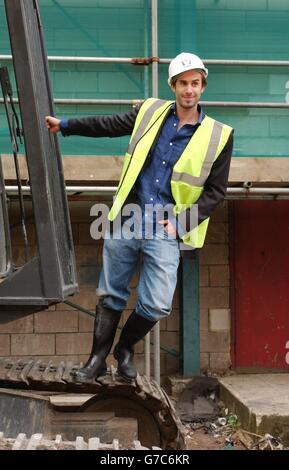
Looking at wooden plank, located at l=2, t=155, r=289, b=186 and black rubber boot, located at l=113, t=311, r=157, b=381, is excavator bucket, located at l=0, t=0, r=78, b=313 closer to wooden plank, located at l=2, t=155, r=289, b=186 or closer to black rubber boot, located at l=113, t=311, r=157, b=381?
black rubber boot, located at l=113, t=311, r=157, b=381

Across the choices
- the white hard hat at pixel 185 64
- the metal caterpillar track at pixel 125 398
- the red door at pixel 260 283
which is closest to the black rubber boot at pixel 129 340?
the metal caterpillar track at pixel 125 398

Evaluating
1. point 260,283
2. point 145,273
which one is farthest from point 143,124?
point 260,283

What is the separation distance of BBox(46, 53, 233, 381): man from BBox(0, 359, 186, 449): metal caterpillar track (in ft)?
1.08

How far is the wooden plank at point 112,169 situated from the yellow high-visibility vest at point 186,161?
2.79 m

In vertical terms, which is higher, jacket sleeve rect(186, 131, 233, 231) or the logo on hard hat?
the logo on hard hat

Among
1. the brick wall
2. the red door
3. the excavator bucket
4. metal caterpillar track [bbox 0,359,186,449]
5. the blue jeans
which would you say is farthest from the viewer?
the red door

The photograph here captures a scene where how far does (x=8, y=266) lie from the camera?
12.3 ft

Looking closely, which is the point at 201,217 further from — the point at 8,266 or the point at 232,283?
the point at 232,283

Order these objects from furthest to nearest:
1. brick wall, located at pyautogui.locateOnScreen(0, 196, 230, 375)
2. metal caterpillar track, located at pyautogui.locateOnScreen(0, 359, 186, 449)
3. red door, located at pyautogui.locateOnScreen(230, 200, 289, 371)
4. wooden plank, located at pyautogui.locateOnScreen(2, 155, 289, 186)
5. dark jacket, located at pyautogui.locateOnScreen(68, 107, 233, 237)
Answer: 1. red door, located at pyautogui.locateOnScreen(230, 200, 289, 371)
2. brick wall, located at pyautogui.locateOnScreen(0, 196, 230, 375)
3. wooden plank, located at pyautogui.locateOnScreen(2, 155, 289, 186)
4. metal caterpillar track, located at pyautogui.locateOnScreen(0, 359, 186, 449)
5. dark jacket, located at pyautogui.locateOnScreen(68, 107, 233, 237)

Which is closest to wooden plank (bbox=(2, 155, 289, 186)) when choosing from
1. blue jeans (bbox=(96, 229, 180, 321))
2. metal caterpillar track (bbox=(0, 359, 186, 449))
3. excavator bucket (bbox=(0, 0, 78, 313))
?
metal caterpillar track (bbox=(0, 359, 186, 449))

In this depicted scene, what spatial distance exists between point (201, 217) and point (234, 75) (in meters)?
3.42

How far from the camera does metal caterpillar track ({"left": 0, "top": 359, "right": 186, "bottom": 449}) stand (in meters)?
4.53

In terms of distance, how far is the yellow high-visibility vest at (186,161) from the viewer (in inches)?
161

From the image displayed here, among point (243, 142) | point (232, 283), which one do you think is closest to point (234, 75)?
point (243, 142)
